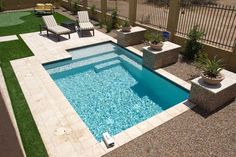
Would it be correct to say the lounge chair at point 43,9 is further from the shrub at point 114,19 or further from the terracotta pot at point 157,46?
the terracotta pot at point 157,46

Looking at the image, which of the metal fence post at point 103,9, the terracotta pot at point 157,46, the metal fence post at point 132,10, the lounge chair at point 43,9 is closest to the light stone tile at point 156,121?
the terracotta pot at point 157,46

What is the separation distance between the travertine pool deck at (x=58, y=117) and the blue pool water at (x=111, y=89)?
576mm

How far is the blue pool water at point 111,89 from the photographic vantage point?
7028 mm

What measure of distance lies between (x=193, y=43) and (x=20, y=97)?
8525mm

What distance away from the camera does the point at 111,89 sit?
8695mm

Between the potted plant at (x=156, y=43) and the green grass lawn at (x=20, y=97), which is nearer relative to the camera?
the green grass lawn at (x=20, y=97)

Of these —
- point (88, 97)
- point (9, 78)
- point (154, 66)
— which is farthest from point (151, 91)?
point (9, 78)

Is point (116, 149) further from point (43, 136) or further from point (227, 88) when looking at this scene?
point (227, 88)

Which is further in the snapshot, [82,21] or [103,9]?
[103,9]

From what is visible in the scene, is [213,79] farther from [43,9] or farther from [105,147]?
[43,9]

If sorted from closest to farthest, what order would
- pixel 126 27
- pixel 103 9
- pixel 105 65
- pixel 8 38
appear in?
pixel 105 65
pixel 126 27
pixel 8 38
pixel 103 9

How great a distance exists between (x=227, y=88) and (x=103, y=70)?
5.89m

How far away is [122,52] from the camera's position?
40.5ft

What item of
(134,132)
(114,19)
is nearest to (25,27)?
(114,19)
